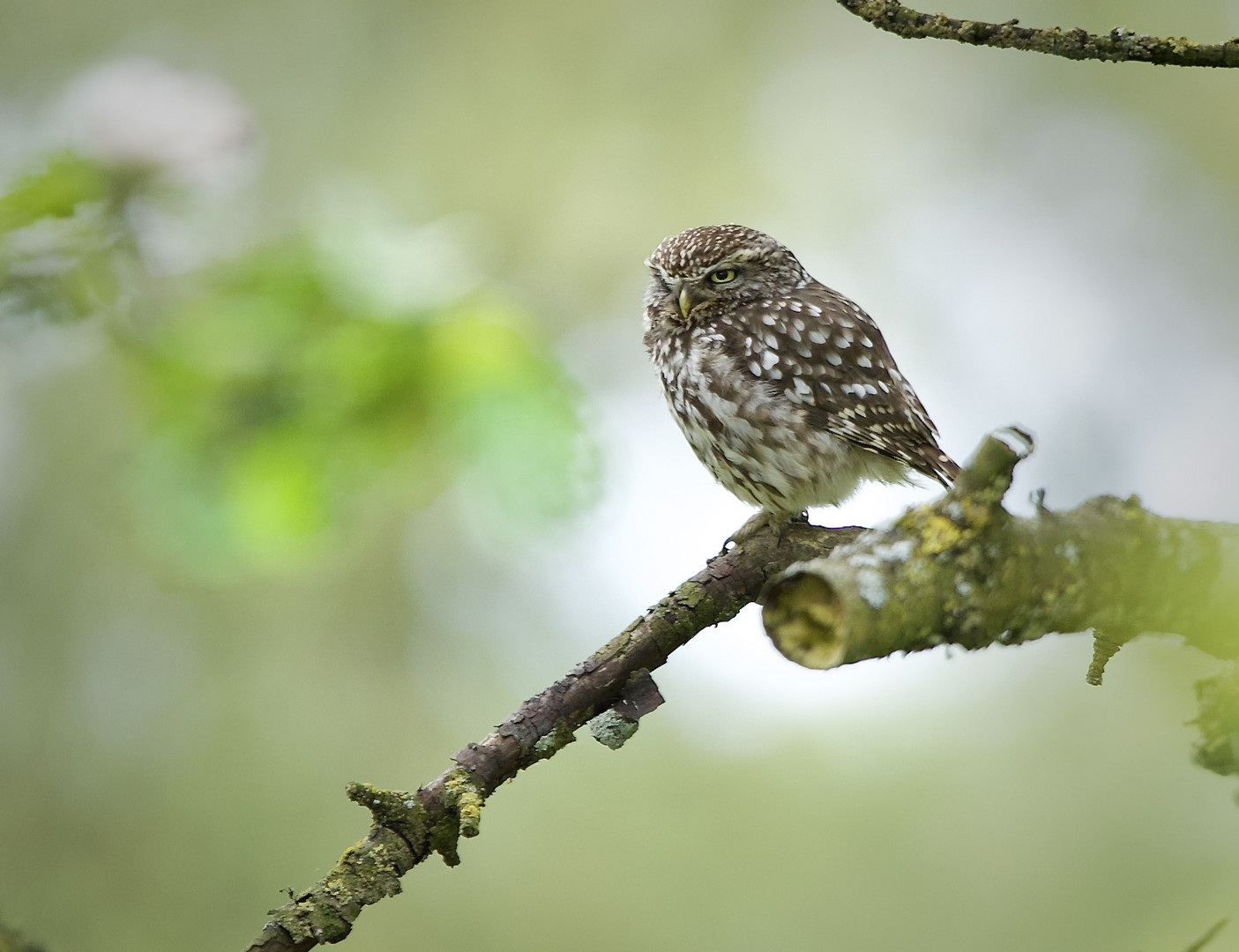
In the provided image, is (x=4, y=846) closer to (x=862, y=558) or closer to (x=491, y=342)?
(x=491, y=342)

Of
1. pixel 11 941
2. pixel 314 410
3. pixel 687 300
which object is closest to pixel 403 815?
pixel 314 410

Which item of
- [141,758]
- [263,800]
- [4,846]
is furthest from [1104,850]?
[4,846]

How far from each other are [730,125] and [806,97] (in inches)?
29.6

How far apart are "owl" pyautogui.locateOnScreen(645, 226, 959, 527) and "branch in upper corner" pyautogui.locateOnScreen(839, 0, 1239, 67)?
1585 mm

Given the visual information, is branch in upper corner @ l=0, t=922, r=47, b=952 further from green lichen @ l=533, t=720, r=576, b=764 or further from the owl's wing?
the owl's wing

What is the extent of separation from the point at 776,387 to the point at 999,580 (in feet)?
6.41

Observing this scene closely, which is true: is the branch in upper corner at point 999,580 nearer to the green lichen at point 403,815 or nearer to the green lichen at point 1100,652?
the green lichen at point 1100,652

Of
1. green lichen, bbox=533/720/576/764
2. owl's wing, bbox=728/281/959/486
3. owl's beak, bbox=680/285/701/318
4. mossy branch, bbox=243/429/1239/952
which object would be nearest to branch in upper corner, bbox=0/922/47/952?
mossy branch, bbox=243/429/1239/952

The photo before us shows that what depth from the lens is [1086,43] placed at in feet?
5.19

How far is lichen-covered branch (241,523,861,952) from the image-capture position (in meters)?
1.63

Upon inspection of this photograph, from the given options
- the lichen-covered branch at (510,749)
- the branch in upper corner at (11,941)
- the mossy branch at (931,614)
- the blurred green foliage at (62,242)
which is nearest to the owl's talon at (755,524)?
the lichen-covered branch at (510,749)

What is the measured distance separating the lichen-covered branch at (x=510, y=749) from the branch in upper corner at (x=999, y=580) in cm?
62

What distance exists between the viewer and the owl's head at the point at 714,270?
144 inches

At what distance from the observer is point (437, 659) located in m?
7.53
